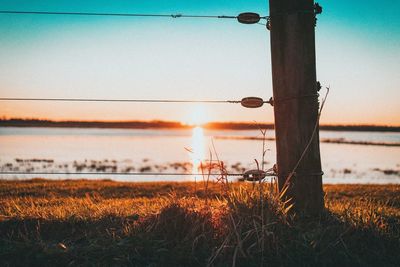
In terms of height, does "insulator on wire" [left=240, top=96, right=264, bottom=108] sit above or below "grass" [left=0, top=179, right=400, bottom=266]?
above

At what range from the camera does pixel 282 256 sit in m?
2.62

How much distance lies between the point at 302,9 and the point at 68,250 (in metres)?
3.00

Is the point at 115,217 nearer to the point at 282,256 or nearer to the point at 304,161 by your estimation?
the point at 282,256

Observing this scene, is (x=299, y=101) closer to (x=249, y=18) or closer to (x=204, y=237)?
(x=249, y=18)

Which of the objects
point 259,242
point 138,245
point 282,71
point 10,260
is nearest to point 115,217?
point 138,245

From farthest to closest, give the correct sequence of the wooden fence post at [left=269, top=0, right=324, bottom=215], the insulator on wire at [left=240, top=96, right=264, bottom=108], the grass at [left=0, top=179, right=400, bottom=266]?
1. the insulator on wire at [left=240, top=96, right=264, bottom=108]
2. the wooden fence post at [left=269, top=0, right=324, bottom=215]
3. the grass at [left=0, top=179, right=400, bottom=266]

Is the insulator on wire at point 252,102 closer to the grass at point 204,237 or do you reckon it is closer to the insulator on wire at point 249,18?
the insulator on wire at point 249,18

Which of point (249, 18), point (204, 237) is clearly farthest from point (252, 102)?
point (204, 237)

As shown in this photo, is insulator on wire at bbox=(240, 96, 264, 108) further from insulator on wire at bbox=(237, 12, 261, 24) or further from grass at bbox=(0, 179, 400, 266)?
grass at bbox=(0, 179, 400, 266)

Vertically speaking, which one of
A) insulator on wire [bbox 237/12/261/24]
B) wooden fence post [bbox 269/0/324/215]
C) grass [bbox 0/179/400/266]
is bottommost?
grass [bbox 0/179/400/266]

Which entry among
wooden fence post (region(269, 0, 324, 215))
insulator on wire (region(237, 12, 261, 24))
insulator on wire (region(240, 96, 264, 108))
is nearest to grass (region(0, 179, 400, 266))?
wooden fence post (region(269, 0, 324, 215))

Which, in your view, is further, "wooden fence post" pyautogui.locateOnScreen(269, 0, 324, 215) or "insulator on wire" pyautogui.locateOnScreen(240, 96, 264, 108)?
"insulator on wire" pyautogui.locateOnScreen(240, 96, 264, 108)

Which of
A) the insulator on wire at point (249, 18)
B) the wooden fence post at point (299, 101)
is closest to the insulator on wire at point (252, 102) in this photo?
the wooden fence post at point (299, 101)

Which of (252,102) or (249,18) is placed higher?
(249,18)
